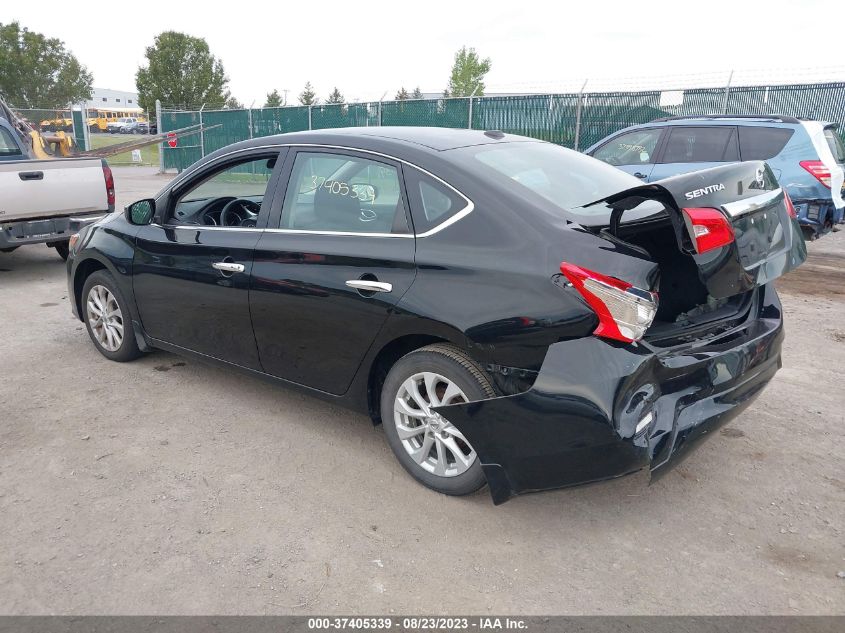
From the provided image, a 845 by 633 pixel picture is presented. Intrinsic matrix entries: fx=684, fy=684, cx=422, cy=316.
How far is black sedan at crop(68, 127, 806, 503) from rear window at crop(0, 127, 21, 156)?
665 cm

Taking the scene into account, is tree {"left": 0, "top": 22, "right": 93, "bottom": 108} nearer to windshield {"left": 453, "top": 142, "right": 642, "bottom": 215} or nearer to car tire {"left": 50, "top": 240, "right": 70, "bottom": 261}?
car tire {"left": 50, "top": 240, "right": 70, "bottom": 261}

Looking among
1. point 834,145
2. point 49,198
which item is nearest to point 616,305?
point 49,198

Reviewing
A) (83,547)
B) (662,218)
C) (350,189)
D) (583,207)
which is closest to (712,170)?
(662,218)

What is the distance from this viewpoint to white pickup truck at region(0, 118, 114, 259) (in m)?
7.25

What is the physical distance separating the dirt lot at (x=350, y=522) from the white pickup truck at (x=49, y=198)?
3663mm

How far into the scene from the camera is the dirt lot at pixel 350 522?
2.58m

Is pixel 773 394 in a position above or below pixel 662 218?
below

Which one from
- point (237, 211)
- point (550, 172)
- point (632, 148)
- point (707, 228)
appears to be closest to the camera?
point (707, 228)

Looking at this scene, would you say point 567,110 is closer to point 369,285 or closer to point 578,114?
point 578,114

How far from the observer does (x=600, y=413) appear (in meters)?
2.59

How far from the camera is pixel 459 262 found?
118 inches

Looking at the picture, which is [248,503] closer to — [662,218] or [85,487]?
[85,487]

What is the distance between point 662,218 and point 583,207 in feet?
1.45

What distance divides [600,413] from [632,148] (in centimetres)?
768
